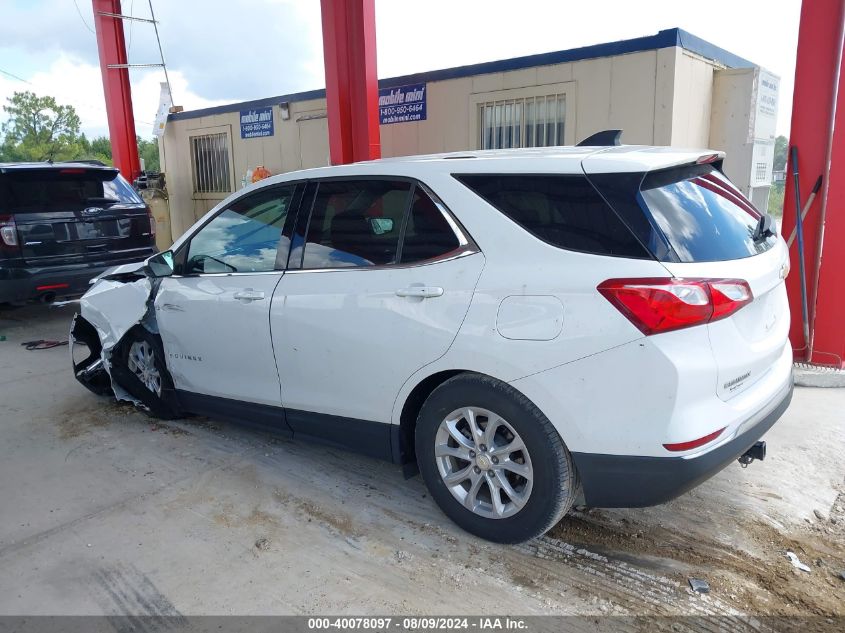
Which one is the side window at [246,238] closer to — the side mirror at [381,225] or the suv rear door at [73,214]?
the side mirror at [381,225]

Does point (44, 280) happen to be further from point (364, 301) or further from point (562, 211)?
point (562, 211)

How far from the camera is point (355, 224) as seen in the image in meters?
3.38

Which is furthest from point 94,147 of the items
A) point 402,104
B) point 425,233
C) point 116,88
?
point 425,233

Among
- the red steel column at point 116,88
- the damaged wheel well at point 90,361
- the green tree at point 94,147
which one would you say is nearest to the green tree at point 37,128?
the green tree at point 94,147

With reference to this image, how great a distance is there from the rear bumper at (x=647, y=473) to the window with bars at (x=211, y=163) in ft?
38.4

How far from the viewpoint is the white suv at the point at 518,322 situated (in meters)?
2.51

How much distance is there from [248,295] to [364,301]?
87 cm

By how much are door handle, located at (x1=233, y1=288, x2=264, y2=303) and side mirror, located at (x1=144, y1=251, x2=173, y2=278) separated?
739 millimetres


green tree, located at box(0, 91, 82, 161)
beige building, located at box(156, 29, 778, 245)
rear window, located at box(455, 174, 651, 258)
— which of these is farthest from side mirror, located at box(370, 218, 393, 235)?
green tree, located at box(0, 91, 82, 161)

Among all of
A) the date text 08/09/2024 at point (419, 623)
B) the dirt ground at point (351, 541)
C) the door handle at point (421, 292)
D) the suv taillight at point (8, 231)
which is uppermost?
the suv taillight at point (8, 231)

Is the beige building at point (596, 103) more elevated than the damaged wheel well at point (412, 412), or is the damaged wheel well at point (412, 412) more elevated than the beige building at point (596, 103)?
the beige building at point (596, 103)

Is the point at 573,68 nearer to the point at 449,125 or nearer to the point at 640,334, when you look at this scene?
the point at 449,125

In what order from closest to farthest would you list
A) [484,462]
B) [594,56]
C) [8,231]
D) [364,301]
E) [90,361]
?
[484,462] → [364,301] → [90,361] → [8,231] → [594,56]

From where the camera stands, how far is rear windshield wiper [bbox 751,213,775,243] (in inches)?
119
